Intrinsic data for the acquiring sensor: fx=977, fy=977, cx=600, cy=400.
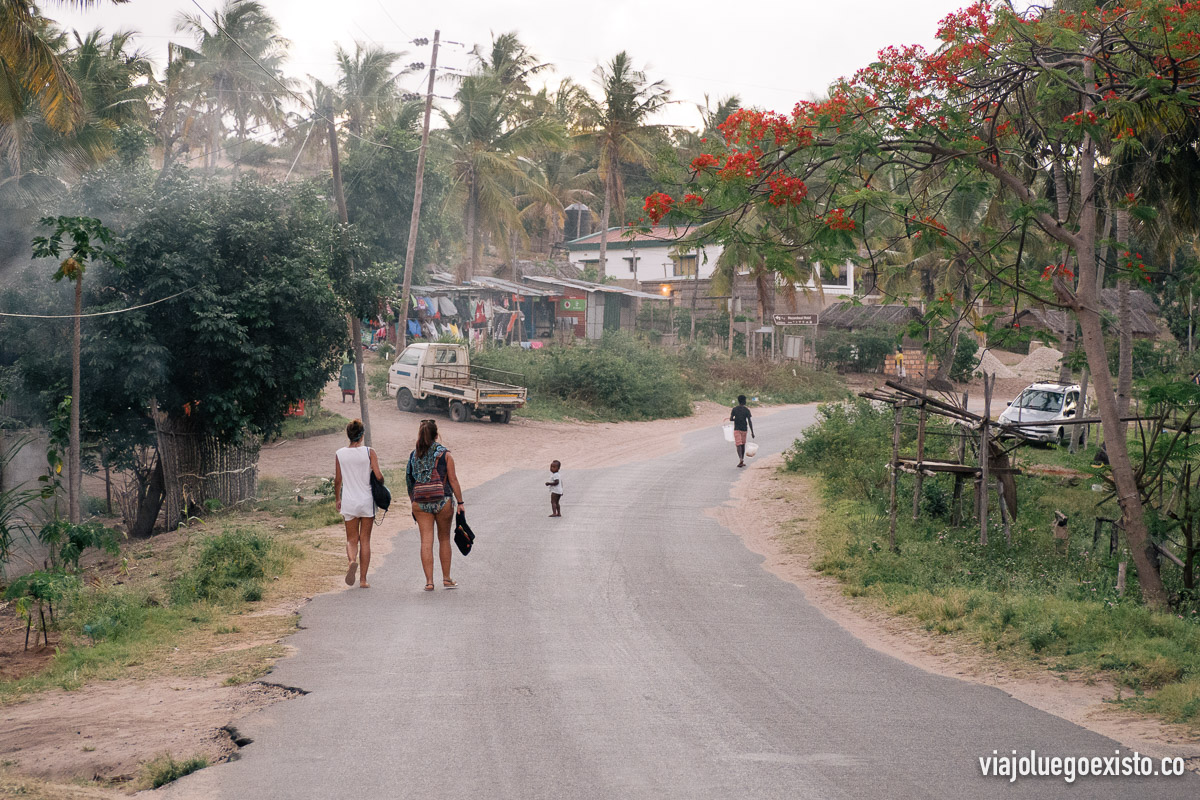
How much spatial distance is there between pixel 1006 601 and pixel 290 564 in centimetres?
759

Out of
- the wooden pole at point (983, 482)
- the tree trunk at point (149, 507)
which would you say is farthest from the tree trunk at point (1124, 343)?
the tree trunk at point (149, 507)

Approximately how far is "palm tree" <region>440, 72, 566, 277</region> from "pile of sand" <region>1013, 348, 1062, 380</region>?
24.7 m

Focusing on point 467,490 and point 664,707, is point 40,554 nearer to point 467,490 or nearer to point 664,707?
point 467,490

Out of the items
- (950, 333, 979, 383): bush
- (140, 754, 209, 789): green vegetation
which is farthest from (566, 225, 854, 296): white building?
(140, 754, 209, 789): green vegetation

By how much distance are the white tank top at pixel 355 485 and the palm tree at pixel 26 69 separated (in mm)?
9151

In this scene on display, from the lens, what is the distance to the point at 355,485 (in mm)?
9852

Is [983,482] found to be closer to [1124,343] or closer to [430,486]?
[430,486]

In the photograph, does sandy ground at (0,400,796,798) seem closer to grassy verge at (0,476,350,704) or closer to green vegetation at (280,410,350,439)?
grassy verge at (0,476,350,704)

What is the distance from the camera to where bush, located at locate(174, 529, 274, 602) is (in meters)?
9.77

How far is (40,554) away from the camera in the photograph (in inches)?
614

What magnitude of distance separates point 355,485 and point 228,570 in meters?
1.76

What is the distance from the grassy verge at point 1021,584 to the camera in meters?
7.38

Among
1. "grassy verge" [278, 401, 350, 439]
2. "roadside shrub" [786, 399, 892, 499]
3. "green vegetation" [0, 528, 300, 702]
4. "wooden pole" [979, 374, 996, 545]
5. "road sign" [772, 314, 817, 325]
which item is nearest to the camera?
"green vegetation" [0, 528, 300, 702]

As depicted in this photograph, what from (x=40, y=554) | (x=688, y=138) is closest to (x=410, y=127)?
(x=688, y=138)
